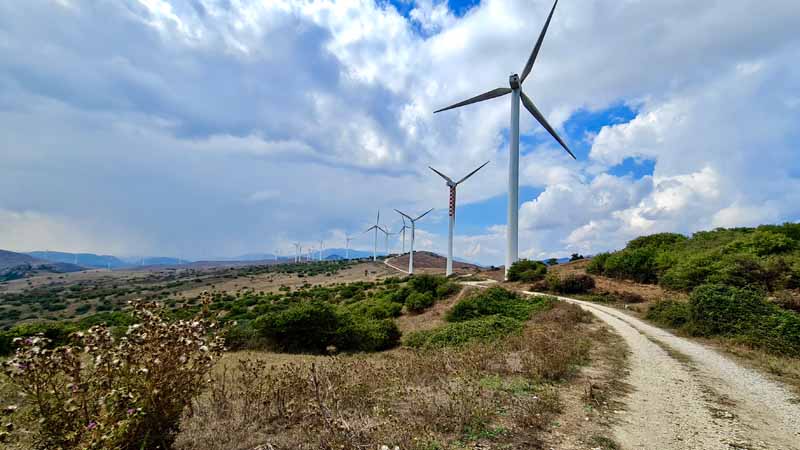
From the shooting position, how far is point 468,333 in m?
19.4

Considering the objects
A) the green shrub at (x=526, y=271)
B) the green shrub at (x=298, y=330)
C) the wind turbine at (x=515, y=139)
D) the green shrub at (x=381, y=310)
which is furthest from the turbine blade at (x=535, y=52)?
the green shrub at (x=298, y=330)

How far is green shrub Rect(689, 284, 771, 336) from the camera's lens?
1498cm

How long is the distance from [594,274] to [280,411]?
42.0 m

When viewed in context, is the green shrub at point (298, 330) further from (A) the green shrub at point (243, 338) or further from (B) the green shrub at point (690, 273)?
(B) the green shrub at point (690, 273)

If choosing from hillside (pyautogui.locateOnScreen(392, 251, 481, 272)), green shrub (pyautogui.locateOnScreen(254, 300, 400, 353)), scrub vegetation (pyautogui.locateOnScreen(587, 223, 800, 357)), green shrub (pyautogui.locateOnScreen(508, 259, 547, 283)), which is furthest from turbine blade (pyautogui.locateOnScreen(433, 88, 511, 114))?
hillside (pyautogui.locateOnScreen(392, 251, 481, 272))

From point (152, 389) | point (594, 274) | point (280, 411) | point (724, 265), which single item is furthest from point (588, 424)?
point (594, 274)

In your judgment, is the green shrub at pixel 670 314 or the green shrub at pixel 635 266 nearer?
the green shrub at pixel 670 314

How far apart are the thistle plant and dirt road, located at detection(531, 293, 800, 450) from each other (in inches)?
255

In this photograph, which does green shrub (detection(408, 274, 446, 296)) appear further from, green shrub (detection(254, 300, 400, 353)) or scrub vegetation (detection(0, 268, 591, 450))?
scrub vegetation (detection(0, 268, 591, 450))

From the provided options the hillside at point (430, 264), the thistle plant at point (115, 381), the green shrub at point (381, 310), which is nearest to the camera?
the thistle plant at point (115, 381)

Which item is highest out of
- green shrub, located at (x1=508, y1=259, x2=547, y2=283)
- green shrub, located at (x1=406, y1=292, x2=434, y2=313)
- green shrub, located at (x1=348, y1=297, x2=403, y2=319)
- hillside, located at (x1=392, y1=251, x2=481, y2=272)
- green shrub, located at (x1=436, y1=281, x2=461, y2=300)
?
hillside, located at (x1=392, y1=251, x2=481, y2=272)

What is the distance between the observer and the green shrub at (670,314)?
18094mm

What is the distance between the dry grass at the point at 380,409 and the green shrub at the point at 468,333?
8892mm

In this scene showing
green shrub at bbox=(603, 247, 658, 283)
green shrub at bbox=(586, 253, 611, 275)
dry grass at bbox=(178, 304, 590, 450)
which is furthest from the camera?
green shrub at bbox=(586, 253, 611, 275)
